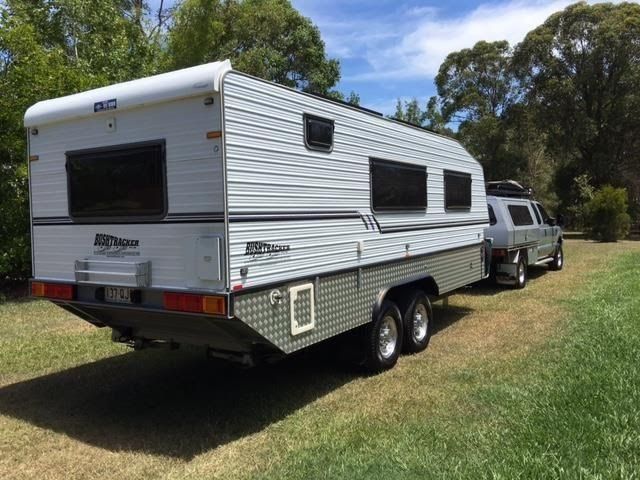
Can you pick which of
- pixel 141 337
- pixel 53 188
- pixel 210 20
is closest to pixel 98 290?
pixel 141 337

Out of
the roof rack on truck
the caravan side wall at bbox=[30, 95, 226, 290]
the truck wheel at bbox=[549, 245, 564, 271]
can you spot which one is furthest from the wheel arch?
the truck wheel at bbox=[549, 245, 564, 271]

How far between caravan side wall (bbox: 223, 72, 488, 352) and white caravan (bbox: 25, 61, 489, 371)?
15 millimetres

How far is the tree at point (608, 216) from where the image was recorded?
24672mm

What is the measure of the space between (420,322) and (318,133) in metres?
2.99

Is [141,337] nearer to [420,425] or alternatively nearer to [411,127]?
[420,425]

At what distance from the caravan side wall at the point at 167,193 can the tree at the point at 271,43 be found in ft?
42.9

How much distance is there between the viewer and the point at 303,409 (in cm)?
512

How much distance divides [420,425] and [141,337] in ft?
8.43

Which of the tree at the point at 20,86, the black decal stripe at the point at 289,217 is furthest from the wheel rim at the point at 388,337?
the tree at the point at 20,86

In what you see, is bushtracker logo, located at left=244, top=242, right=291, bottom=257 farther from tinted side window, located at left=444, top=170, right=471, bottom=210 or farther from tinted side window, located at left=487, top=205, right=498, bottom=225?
tinted side window, located at left=487, top=205, right=498, bottom=225

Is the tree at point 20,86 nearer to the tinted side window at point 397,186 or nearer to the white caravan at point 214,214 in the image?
the white caravan at point 214,214

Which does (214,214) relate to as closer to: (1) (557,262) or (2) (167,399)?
(2) (167,399)

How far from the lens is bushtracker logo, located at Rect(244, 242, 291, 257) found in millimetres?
4281

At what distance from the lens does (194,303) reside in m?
4.22
